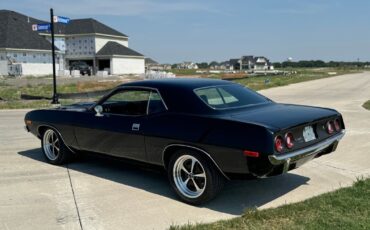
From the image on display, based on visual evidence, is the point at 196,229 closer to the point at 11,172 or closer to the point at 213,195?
the point at 213,195

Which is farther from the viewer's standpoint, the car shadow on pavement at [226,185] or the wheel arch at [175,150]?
the car shadow on pavement at [226,185]

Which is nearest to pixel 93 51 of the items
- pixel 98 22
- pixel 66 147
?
pixel 98 22

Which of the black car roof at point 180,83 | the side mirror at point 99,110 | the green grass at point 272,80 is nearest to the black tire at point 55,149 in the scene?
the side mirror at point 99,110

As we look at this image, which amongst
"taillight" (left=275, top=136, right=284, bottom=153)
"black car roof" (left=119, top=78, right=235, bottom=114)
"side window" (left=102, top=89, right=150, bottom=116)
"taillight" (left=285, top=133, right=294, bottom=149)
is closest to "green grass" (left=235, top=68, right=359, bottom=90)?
"side window" (left=102, top=89, right=150, bottom=116)

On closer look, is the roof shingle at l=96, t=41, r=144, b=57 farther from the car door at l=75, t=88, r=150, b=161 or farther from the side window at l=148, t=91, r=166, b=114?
the side window at l=148, t=91, r=166, b=114

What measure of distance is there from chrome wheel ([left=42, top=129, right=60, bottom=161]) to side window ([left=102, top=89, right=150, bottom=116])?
1.30 m

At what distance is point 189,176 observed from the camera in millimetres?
5035

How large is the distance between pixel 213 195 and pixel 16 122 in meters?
9.17

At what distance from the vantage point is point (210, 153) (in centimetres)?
468

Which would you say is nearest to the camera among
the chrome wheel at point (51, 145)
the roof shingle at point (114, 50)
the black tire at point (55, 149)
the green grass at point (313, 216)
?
the green grass at point (313, 216)

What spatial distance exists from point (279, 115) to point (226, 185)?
4.35 feet

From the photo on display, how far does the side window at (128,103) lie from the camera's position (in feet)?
18.6

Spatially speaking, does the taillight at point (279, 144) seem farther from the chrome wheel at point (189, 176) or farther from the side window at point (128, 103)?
the side window at point (128, 103)

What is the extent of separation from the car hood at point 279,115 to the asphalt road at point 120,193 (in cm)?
97
